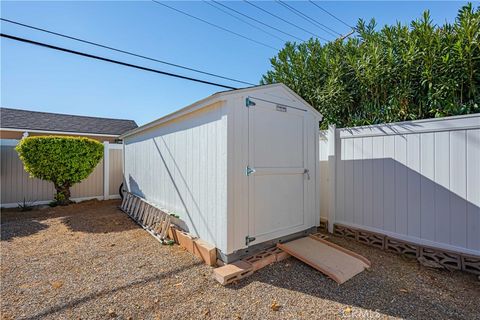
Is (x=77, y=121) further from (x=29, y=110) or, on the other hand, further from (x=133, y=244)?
(x=133, y=244)

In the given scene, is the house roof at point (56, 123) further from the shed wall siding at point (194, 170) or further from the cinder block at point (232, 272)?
the cinder block at point (232, 272)

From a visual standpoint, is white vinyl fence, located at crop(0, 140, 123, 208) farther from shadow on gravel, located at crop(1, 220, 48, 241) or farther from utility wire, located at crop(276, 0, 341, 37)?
utility wire, located at crop(276, 0, 341, 37)

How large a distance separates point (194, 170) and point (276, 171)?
1.34 metres

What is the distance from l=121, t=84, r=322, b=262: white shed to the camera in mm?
2980

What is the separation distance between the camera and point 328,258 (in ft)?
10.1

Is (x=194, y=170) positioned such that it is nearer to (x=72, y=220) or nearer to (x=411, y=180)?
(x=411, y=180)

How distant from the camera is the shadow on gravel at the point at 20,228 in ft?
14.0

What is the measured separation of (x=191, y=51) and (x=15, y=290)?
5764mm

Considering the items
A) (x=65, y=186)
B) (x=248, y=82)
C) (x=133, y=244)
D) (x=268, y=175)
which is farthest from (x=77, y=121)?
(x=268, y=175)

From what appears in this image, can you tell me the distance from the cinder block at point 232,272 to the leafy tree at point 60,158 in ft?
18.7

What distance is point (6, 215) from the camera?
5.64m

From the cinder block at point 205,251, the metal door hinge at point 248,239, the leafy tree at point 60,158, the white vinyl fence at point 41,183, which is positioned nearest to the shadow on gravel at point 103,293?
the cinder block at point 205,251

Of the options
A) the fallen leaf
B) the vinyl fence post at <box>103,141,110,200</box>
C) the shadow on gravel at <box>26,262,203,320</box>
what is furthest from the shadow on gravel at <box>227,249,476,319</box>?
the vinyl fence post at <box>103,141,110,200</box>

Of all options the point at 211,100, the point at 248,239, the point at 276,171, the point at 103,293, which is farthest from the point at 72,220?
the point at 276,171
